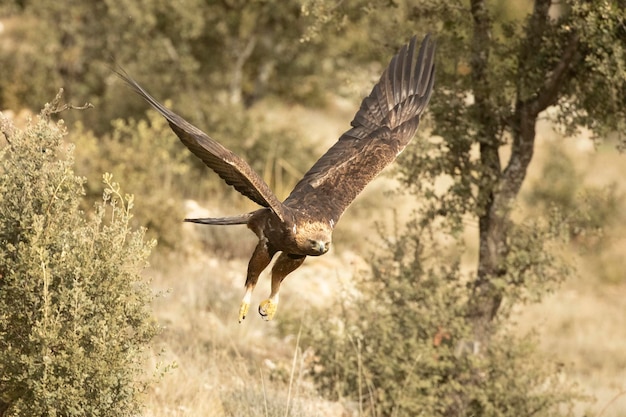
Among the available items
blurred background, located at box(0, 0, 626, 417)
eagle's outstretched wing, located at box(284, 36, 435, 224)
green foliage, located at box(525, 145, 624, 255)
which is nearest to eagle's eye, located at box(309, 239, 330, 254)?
eagle's outstretched wing, located at box(284, 36, 435, 224)

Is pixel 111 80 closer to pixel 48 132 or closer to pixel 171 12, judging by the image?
pixel 171 12

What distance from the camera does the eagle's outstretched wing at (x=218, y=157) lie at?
593 cm

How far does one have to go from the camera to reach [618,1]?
27.1ft

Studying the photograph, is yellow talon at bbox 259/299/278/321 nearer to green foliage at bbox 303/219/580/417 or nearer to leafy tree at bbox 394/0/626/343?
green foliage at bbox 303/219/580/417

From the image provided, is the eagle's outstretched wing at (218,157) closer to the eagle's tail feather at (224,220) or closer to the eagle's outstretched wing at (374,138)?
the eagle's tail feather at (224,220)

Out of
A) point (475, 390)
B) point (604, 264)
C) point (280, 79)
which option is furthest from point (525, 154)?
point (604, 264)

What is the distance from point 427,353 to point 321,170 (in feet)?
6.75

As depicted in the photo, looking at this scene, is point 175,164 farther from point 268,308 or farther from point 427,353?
point 268,308

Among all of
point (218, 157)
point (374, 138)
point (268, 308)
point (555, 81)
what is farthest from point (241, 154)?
point (218, 157)

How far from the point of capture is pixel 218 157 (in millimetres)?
6180

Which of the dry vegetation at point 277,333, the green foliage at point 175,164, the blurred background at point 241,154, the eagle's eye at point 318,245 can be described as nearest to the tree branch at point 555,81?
the blurred background at point 241,154

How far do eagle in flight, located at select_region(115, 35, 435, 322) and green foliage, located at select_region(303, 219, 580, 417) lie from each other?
1.36 m

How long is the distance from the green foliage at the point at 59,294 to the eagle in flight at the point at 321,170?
2.19 ft

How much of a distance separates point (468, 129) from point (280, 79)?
11297 millimetres
